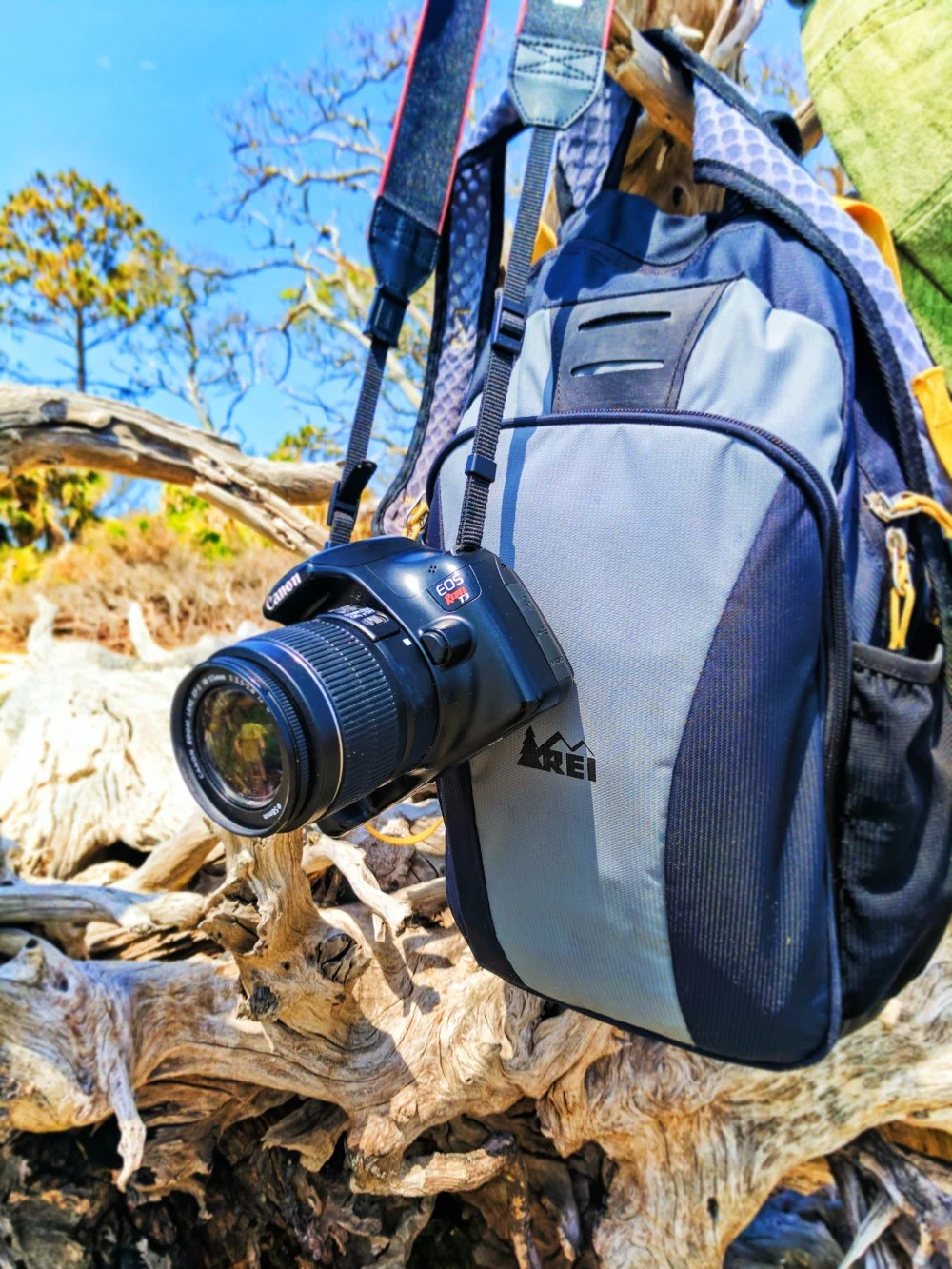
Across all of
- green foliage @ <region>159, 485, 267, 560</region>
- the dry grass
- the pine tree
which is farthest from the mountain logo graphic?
green foliage @ <region>159, 485, 267, 560</region>

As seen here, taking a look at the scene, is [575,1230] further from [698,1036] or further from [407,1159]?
[698,1036]

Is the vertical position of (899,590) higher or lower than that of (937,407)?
lower

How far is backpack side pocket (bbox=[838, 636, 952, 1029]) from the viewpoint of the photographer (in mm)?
689

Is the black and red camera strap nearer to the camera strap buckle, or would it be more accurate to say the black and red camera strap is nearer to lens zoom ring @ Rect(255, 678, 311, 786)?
the camera strap buckle

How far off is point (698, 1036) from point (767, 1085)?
601 millimetres

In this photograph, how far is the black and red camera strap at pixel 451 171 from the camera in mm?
705

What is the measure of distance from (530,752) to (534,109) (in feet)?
1.84

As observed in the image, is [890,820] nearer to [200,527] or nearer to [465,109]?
[465,109]

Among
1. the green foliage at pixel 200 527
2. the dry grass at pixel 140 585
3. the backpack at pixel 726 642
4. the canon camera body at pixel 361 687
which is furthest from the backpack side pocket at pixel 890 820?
the green foliage at pixel 200 527

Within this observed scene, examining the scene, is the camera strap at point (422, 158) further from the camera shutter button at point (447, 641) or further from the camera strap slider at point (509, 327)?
the camera shutter button at point (447, 641)

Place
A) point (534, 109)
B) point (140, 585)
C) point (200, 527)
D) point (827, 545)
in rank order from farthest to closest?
point (200, 527)
point (140, 585)
point (534, 109)
point (827, 545)

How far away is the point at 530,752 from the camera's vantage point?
69 centimetres

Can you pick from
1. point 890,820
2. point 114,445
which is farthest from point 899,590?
point 114,445

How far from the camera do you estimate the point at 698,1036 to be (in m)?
0.69
